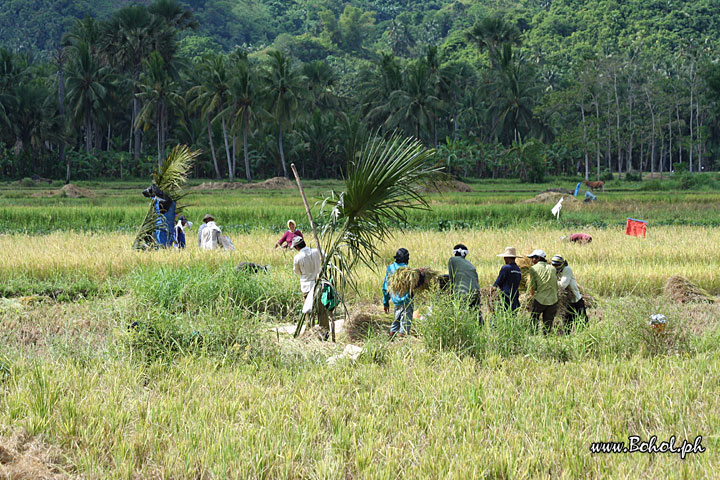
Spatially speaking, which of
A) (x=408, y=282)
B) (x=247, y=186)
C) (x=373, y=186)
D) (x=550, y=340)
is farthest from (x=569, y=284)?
(x=247, y=186)

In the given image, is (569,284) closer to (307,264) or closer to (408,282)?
(408,282)

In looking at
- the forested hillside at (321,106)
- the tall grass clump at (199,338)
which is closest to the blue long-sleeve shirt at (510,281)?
the tall grass clump at (199,338)

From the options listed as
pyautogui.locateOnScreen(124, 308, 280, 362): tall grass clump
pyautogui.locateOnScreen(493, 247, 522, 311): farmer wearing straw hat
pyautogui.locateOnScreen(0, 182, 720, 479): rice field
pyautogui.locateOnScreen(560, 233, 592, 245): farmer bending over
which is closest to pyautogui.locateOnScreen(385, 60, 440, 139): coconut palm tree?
pyautogui.locateOnScreen(560, 233, 592, 245): farmer bending over

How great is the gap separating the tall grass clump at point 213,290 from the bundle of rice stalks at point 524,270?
10.3ft

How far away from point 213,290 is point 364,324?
2.14m

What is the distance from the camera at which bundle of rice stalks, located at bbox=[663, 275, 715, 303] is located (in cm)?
1004

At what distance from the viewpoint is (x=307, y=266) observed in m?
8.25

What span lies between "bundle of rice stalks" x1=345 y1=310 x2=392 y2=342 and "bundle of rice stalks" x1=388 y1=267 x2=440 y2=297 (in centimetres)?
73

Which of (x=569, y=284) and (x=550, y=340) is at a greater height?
(x=569, y=284)

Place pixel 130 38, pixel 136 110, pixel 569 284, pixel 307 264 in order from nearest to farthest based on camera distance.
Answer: pixel 569 284
pixel 307 264
pixel 136 110
pixel 130 38

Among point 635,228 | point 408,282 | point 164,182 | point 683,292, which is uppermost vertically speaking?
point 164,182

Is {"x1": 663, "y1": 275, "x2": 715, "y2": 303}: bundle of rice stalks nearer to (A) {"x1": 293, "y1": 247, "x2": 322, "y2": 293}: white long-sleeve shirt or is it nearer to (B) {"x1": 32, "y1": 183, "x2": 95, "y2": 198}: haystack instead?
(A) {"x1": 293, "y1": 247, "x2": 322, "y2": 293}: white long-sleeve shirt

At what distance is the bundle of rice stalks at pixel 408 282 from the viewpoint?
7.52m

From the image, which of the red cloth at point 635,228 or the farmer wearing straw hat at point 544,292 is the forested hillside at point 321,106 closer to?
the red cloth at point 635,228
